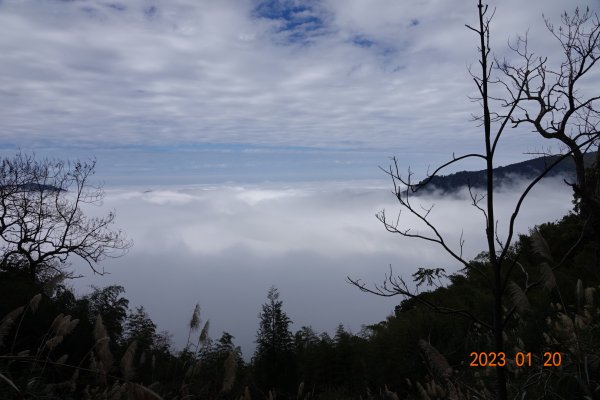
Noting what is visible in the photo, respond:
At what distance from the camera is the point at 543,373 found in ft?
14.0

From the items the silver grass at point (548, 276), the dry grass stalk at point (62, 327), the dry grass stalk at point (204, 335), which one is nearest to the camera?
the silver grass at point (548, 276)

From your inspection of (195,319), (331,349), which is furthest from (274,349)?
(195,319)

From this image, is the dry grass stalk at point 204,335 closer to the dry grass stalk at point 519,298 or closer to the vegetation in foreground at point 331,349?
the vegetation in foreground at point 331,349

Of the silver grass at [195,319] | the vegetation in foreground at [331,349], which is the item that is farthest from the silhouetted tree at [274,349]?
the silver grass at [195,319]

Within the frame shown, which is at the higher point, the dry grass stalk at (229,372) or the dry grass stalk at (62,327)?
the dry grass stalk at (62,327)

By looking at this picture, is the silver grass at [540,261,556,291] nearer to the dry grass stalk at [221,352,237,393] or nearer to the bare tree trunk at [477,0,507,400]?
the bare tree trunk at [477,0,507,400]

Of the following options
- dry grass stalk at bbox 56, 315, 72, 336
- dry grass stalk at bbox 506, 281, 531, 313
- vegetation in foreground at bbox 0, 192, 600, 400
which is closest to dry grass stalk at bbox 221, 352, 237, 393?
vegetation in foreground at bbox 0, 192, 600, 400

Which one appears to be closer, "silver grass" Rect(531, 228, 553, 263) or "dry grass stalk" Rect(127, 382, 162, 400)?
"dry grass stalk" Rect(127, 382, 162, 400)

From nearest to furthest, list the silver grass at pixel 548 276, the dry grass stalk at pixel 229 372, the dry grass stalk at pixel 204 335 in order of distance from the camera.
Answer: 1. the silver grass at pixel 548 276
2. the dry grass stalk at pixel 229 372
3. the dry grass stalk at pixel 204 335

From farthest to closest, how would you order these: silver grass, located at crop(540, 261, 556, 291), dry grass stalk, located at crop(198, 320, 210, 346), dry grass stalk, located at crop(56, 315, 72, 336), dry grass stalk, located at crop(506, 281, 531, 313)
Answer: dry grass stalk, located at crop(198, 320, 210, 346)
dry grass stalk, located at crop(56, 315, 72, 336)
silver grass, located at crop(540, 261, 556, 291)
dry grass stalk, located at crop(506, 281, 531, 313)

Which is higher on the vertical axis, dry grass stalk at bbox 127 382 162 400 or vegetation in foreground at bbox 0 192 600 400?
dry grass stalk at bbox 127 382 162 400

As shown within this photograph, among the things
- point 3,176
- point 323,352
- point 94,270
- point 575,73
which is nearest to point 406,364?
point 323,352

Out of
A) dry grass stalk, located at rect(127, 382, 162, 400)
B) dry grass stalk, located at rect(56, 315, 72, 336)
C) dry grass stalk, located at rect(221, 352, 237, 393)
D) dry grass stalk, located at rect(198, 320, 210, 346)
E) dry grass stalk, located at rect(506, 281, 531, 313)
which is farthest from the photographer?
dry grass stalk, located at rect(198, 320, 210, 346)

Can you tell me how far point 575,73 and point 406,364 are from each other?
377 inches
